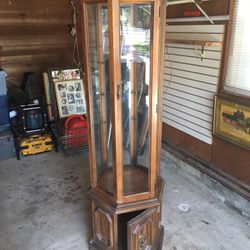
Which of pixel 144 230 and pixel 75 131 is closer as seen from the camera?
pixel 144 230

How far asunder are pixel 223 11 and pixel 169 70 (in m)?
0.94

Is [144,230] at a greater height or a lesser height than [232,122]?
lesser

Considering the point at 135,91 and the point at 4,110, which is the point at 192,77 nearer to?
the point at 135,91

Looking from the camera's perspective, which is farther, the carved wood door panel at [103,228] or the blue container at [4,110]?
the blue container at [4,110]

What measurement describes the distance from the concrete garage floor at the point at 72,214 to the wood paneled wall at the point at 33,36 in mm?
1369

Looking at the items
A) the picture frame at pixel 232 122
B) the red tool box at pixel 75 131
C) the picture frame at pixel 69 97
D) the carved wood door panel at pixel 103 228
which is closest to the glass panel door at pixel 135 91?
the carved wood door panel at pixel 103 228

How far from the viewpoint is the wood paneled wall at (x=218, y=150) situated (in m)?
2.34

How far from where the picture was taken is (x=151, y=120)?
1635 millimetres

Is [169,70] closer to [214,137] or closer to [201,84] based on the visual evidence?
[201,84]

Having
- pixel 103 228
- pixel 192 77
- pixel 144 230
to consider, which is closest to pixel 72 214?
pixel 103 228

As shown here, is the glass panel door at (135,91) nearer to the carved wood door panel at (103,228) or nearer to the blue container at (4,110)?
the carved wood door panel at (103,228)

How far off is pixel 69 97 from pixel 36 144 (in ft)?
2.32

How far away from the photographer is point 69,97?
3.64 m

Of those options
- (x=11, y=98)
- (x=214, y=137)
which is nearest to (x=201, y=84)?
(x=214, y=137)
